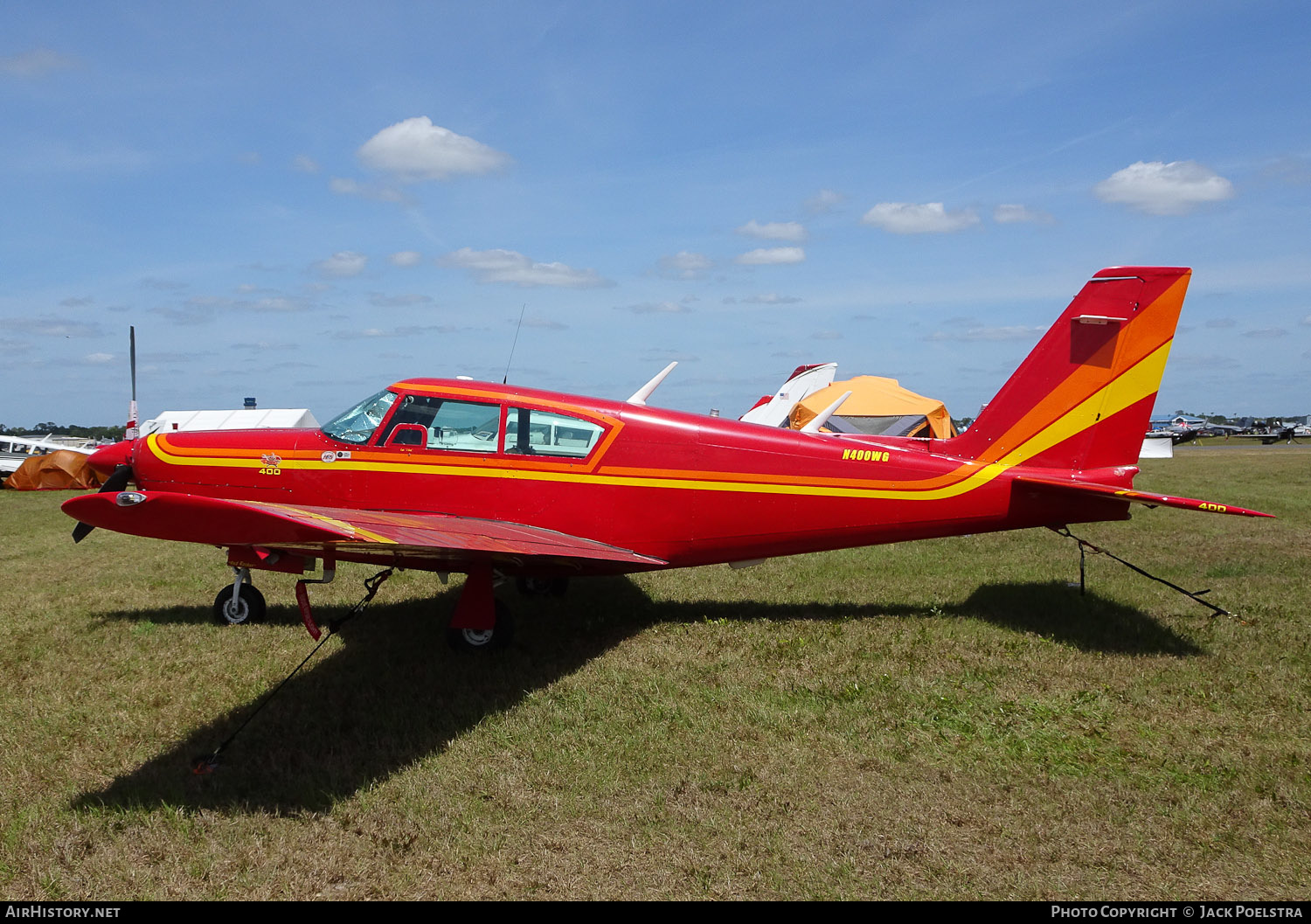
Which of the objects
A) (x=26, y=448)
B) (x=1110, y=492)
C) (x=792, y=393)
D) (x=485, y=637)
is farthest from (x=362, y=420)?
(x=26, y=448)

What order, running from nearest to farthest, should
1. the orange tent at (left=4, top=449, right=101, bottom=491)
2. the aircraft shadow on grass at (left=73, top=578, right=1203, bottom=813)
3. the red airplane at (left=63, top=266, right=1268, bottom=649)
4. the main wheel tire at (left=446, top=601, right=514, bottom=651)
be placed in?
the aircraft shadow on grass at (left=73, top=578, right=1203, bottom=813) → the main wheel tire at (left=446, top=601, right=514, bottom=651) → the red airplane at (left=63, top=266, right=1268, bottom=649) → the orange tent at (left=4, top=449, right=101, bottom=491)

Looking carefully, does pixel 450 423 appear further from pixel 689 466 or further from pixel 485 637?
pixel 689 466

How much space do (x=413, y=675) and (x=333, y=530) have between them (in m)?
2.41

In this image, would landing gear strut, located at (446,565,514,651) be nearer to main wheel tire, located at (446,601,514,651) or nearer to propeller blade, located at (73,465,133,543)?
main wheel tire, located at (446,601,514,651)

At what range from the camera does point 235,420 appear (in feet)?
79.6

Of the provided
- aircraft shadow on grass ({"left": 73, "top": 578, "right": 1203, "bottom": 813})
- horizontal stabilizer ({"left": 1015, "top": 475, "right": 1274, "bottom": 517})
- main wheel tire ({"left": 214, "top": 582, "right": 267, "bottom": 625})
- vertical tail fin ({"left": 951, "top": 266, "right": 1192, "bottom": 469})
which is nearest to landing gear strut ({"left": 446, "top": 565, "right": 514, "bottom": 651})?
aircraft shadow on grass ({"left": 73, "top": 578, "right": 1203, "bottom": 813})

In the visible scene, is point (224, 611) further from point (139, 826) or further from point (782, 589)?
point (782, 589)

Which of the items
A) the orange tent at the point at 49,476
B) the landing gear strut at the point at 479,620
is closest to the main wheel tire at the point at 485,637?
the landing gear strut at the point at 479,620

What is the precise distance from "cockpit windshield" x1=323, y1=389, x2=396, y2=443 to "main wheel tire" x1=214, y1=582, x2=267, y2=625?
1.98 metres

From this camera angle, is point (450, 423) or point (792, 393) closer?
point (450, 423)

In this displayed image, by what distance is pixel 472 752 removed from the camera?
198 inches

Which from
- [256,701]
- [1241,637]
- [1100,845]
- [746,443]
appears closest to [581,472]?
[746,443]

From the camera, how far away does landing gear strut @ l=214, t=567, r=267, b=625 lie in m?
7.89

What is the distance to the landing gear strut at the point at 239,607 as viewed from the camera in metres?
7.89
